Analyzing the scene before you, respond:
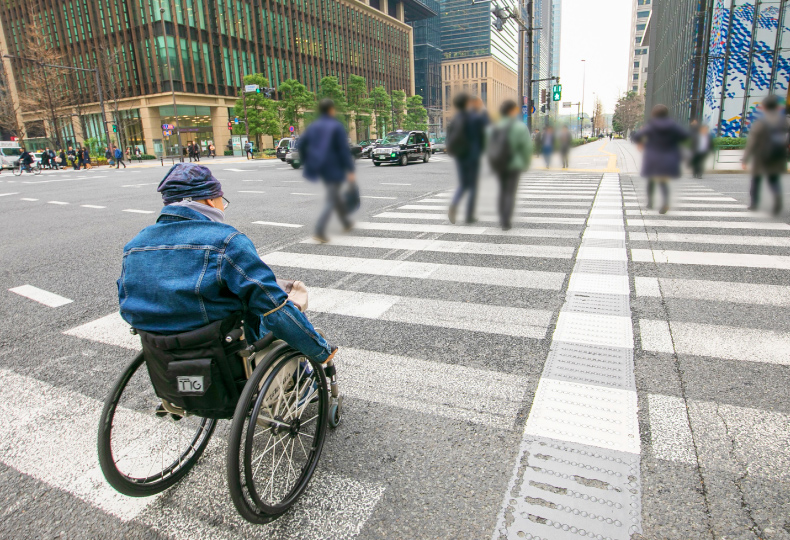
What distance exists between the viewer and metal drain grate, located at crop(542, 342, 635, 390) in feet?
15.1

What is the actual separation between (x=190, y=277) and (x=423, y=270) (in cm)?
572

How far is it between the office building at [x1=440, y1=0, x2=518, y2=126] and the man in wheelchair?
1.79 meters

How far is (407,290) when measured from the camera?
732cm

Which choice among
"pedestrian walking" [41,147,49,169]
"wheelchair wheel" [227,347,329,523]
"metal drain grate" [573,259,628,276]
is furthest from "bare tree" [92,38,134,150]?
"pedestrian walking" [41,147,49,169]

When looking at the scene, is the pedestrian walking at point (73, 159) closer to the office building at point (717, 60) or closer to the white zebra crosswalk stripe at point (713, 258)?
the white zebra crosswalk stripe at point (713, 258)

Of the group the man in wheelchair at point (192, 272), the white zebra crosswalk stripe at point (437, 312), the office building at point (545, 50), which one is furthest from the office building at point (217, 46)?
the white zebra crosswalk stripe at point (437, 312)

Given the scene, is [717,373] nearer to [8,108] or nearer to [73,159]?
[73,159]

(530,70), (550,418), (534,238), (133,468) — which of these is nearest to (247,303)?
(133,468)

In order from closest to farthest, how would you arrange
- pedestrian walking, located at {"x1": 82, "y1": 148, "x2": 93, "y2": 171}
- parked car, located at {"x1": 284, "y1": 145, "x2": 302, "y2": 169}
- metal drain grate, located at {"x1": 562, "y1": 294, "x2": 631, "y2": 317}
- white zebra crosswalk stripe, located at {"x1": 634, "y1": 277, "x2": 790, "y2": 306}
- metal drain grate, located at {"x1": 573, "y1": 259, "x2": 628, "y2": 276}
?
parked car, located at {"x1": 284, "y1": 145, "x2": 302, "y2": 169} → metal drain grate, located at {"x1": 562, "y1": 294, "x2": 631, "y2": 317} → white zebra crosswalk stripe, located at {"x1": 634, "y1": 277, "x2": 790, "y2": 306} → metal drain grate, located at {"x1": 573, "y1": 259, "x2": 628, "y2": 276} → pedestrian walking, located at {"x1": 82, "y1": 148, "x2": 93, "y2": 171}

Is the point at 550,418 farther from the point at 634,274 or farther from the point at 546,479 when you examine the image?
the point at 634,274

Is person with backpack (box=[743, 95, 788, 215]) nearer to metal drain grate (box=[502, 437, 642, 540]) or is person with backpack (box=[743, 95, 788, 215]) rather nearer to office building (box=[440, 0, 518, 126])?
office building (box=[440, 0, 518, 126])

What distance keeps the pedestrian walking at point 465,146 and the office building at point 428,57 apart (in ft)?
1.61

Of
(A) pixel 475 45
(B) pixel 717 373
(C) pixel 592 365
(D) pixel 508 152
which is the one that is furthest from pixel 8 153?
(D) pixel 508 152

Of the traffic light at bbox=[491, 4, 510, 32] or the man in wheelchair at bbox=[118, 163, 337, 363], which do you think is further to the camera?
the man in wheelchair at bbox=[118, 163, 337, 363]
